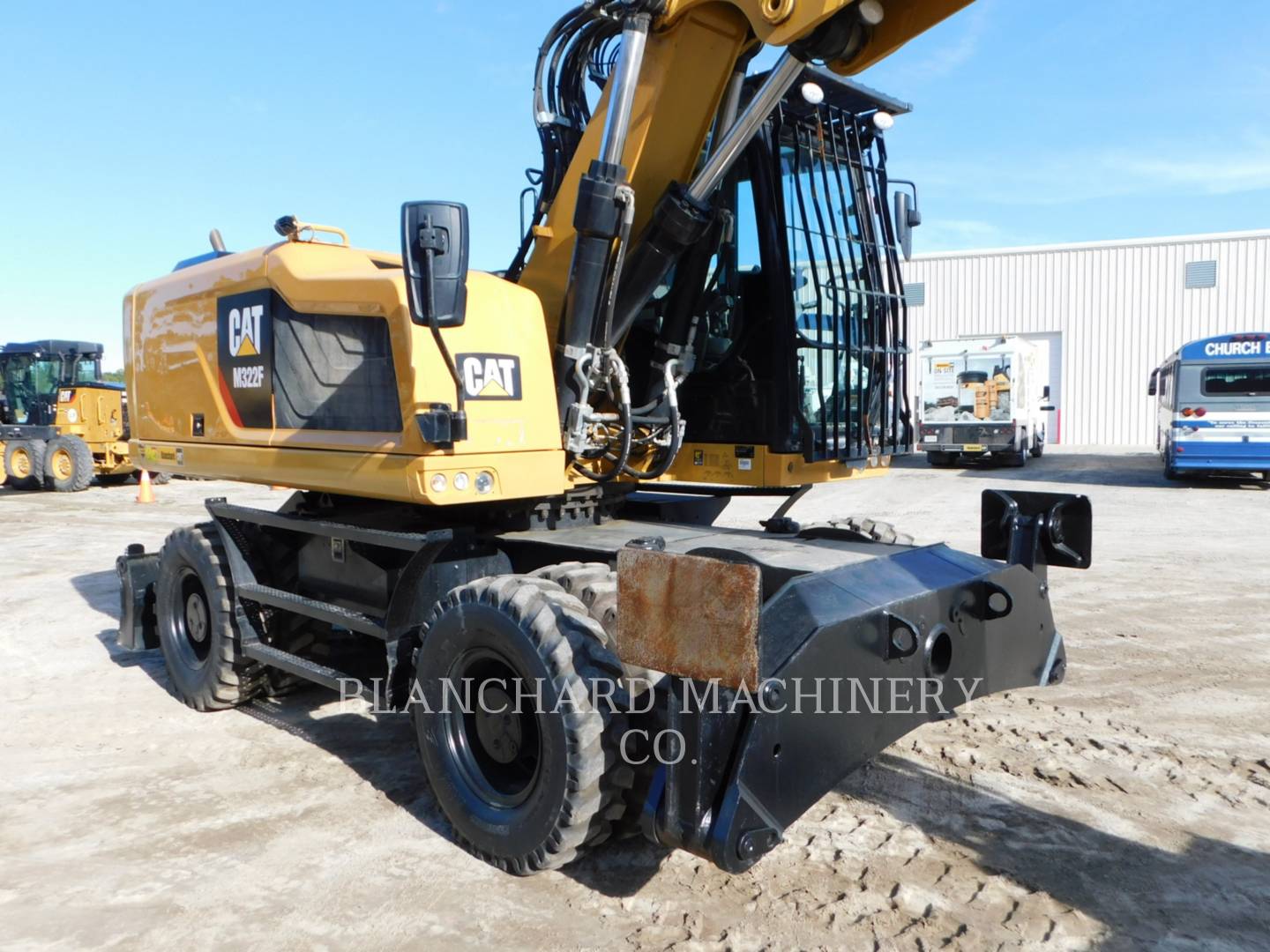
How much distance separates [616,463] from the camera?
14.7 ft

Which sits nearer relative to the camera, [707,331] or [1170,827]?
[1170,827]

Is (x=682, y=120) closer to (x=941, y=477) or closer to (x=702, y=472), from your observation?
(x=702, y=472)

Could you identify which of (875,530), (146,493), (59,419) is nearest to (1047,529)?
(875,530)

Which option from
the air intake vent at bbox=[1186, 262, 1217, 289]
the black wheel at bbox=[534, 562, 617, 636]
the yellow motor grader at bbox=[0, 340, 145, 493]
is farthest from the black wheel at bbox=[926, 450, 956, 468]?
the black wheel at bbox=[534, 562, 617, 636]

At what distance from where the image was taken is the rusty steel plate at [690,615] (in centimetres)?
259

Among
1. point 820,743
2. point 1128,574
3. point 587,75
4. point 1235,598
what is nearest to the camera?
point 820,743

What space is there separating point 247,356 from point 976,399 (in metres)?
20.3

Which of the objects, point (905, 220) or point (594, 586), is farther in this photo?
point (905, 220)

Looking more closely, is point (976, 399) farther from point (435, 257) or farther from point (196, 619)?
point (435, 257)

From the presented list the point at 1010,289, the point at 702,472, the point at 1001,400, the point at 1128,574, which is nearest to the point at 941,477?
the point at 1001,400

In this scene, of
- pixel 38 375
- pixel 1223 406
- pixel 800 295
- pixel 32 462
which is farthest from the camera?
pixel 38 375

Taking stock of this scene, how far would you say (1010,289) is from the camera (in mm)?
31984

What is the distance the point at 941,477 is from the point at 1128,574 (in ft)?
39.4

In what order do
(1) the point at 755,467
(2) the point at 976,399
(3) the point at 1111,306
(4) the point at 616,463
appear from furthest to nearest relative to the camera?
(3) the point at 1111,306 → (2) the point at 976,399 → (1) the point at 755,467 → (4) the point at 616,463
